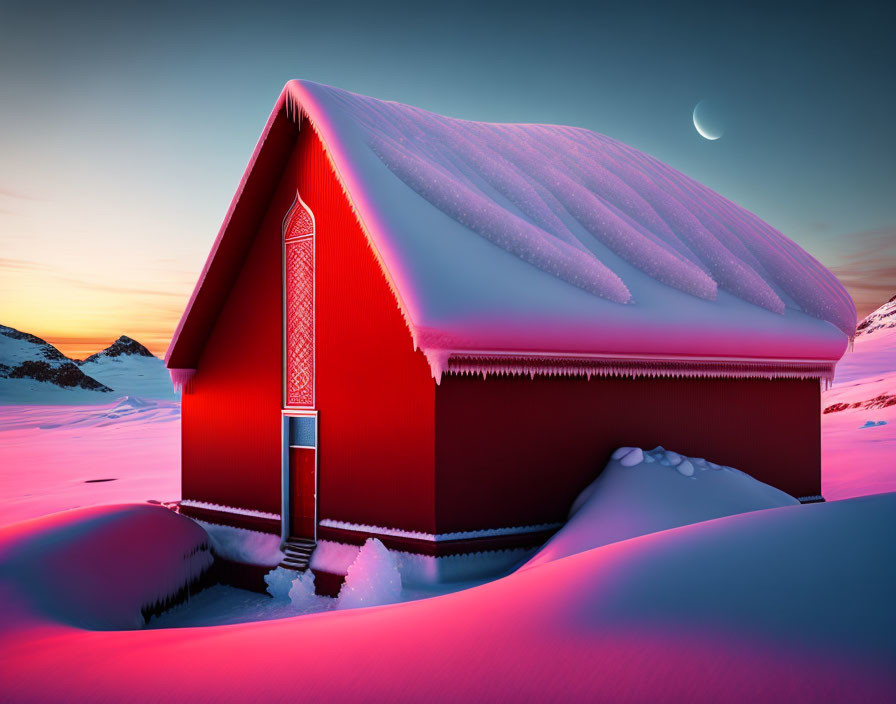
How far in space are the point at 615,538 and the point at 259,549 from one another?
5472mm

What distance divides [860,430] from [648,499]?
89.6ft

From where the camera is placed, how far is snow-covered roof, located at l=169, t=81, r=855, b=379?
8.47 meters

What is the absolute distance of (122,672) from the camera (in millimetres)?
4000

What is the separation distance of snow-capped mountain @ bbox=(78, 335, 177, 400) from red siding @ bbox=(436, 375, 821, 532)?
368 ft

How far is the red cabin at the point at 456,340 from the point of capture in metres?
8.62

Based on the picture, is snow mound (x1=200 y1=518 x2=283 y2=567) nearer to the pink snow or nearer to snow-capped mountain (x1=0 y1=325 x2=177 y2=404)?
the pink snow

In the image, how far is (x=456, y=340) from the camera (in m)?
7.94

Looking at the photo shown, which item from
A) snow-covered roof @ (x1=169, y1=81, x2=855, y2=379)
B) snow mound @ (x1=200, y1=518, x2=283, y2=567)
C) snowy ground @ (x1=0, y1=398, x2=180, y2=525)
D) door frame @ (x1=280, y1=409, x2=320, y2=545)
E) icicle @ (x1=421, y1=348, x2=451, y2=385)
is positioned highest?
snow-covered roof @ (x1=169, y1=81, x2=855, y2=379)

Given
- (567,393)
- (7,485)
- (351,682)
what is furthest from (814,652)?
(7,485)

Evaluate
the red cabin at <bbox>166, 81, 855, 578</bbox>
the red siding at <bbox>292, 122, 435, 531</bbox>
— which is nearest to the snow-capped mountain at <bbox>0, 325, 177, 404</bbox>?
the red cabin at <bbox>166, 81, 855, 578</bbox>

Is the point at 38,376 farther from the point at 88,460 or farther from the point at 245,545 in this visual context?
the point at 245,545

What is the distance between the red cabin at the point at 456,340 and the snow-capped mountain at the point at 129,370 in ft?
359

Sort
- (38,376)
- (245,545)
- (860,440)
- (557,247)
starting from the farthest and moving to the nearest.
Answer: (38,376)
(860,440)
(245,545)
(557,247)

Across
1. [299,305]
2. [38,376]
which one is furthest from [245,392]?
[38,376]
